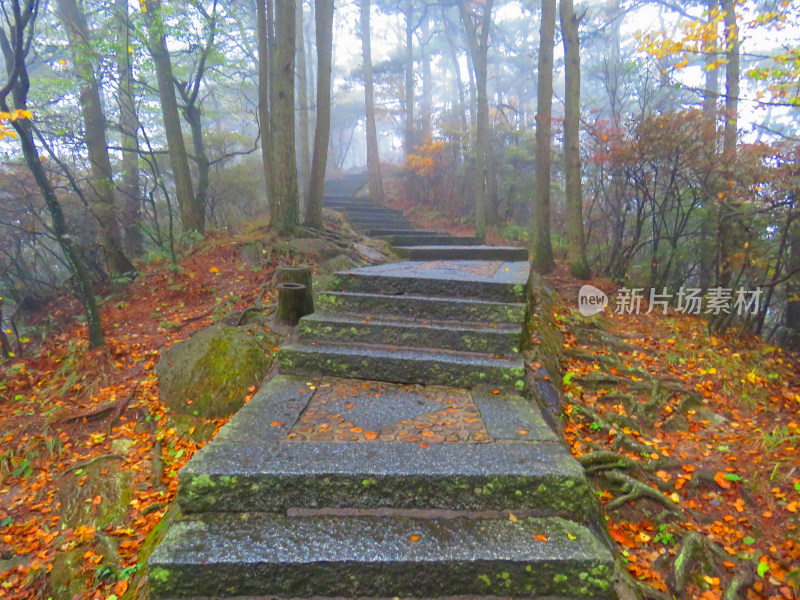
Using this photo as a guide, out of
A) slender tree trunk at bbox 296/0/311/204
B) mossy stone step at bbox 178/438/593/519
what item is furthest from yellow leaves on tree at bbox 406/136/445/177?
mossy stone step at bbox 178/438/593/519

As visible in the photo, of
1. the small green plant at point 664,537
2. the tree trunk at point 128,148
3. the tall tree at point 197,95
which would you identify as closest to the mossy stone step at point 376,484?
the small green plant at point 664,537

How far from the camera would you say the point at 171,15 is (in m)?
7.84

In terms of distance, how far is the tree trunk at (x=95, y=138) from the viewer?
23.0ft

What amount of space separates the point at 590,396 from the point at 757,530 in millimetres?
1713

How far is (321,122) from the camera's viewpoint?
28.5 ft

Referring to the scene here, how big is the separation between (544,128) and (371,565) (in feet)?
25.9

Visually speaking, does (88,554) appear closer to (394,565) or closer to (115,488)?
(115,488)

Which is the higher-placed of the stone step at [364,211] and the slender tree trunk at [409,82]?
the slender tree trunk at [409,82]

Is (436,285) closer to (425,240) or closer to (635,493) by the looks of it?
(635,493)

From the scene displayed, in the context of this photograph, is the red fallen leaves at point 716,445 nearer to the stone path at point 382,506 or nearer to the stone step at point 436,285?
the stone path at point 382,506

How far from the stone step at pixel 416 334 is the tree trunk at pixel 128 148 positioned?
5323 millimetres

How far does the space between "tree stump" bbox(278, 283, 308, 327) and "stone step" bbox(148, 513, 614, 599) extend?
2.91 metres

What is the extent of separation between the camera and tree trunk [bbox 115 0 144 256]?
24.7 feet

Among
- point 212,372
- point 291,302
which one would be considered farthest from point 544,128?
point 212,372
